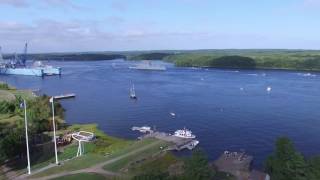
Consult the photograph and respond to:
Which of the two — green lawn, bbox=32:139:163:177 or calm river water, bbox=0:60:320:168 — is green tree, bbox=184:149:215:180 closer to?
green lawn, bbox=32:139:163:177

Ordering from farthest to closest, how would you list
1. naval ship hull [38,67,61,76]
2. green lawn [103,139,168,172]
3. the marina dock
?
naval ship hull [38,67,61,76] → the marina dock → green lawn [103,139,168,172]

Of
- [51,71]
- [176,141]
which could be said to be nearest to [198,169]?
[176,141]

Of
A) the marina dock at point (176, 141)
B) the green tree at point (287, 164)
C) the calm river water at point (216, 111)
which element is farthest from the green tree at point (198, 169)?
the marina dock at point (176, 141)

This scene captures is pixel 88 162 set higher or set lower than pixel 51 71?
higher

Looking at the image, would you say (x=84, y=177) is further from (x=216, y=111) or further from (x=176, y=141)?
(x=216, y=111)

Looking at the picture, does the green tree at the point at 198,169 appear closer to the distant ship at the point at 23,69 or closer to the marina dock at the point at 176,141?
the marina dock at the point at 176,141

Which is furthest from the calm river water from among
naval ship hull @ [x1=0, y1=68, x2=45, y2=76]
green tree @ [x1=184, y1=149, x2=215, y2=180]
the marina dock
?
naval ship hull @ [x1=0, y1=68, x2=45, y2=76]
